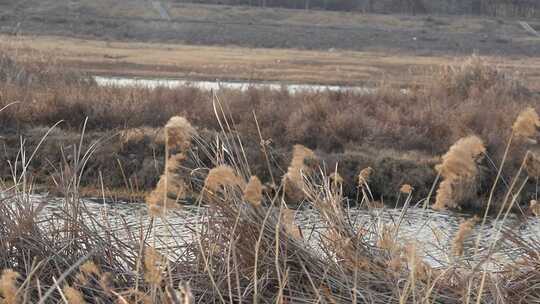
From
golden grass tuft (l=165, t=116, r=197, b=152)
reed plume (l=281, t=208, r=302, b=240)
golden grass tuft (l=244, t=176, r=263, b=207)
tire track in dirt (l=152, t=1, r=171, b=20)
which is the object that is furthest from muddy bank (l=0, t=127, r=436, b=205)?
tire track in dirt (l=152, t=1, r=171, b=20)

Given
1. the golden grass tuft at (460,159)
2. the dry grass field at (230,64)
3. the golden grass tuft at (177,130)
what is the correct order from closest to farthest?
the golden grass tuft at (460,159) → the golden grass tuft at (177,130) → the dry grass field at (230,64)

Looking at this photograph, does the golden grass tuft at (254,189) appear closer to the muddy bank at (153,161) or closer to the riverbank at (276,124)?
the riverbank at (276,124)

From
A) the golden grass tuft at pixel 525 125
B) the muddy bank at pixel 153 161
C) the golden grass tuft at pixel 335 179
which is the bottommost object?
the muddy bank at pixel 153 161

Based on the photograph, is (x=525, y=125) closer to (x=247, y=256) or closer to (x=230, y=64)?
(x=247, y=256)

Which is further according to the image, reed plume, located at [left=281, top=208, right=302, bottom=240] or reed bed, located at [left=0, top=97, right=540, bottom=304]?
reed plume, located at [left=281, top=208, right=302, bottom=240]

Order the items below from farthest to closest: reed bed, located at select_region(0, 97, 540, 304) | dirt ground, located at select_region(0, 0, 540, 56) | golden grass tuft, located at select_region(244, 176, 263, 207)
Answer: dirt ground, located at select_region(0, 0, 540, 56)
reed bed, located at select_region(0, 97, 540, 304)
golden grass tuft, located at select_region(244, 176, 263, 207)

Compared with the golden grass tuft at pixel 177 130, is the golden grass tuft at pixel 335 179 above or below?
below

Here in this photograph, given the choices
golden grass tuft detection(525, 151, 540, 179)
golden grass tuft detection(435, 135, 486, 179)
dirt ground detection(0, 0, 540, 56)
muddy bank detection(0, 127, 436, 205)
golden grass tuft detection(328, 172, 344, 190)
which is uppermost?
golden grass tuft detection(435, 135, 486, 179)


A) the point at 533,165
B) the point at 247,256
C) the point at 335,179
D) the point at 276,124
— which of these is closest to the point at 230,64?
the point at 276,124

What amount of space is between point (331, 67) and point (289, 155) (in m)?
23.4

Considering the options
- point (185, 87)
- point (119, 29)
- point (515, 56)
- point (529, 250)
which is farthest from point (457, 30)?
point (529, 250)

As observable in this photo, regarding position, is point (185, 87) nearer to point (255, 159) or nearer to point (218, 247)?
point (255, 159)

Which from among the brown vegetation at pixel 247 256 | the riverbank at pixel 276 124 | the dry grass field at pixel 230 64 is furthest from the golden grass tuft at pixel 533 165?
the dry grass field at pixel 230 64

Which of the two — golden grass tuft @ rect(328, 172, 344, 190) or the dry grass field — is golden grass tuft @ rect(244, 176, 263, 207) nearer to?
golden grass tuft @ rect(328, 172, 344, 190)
